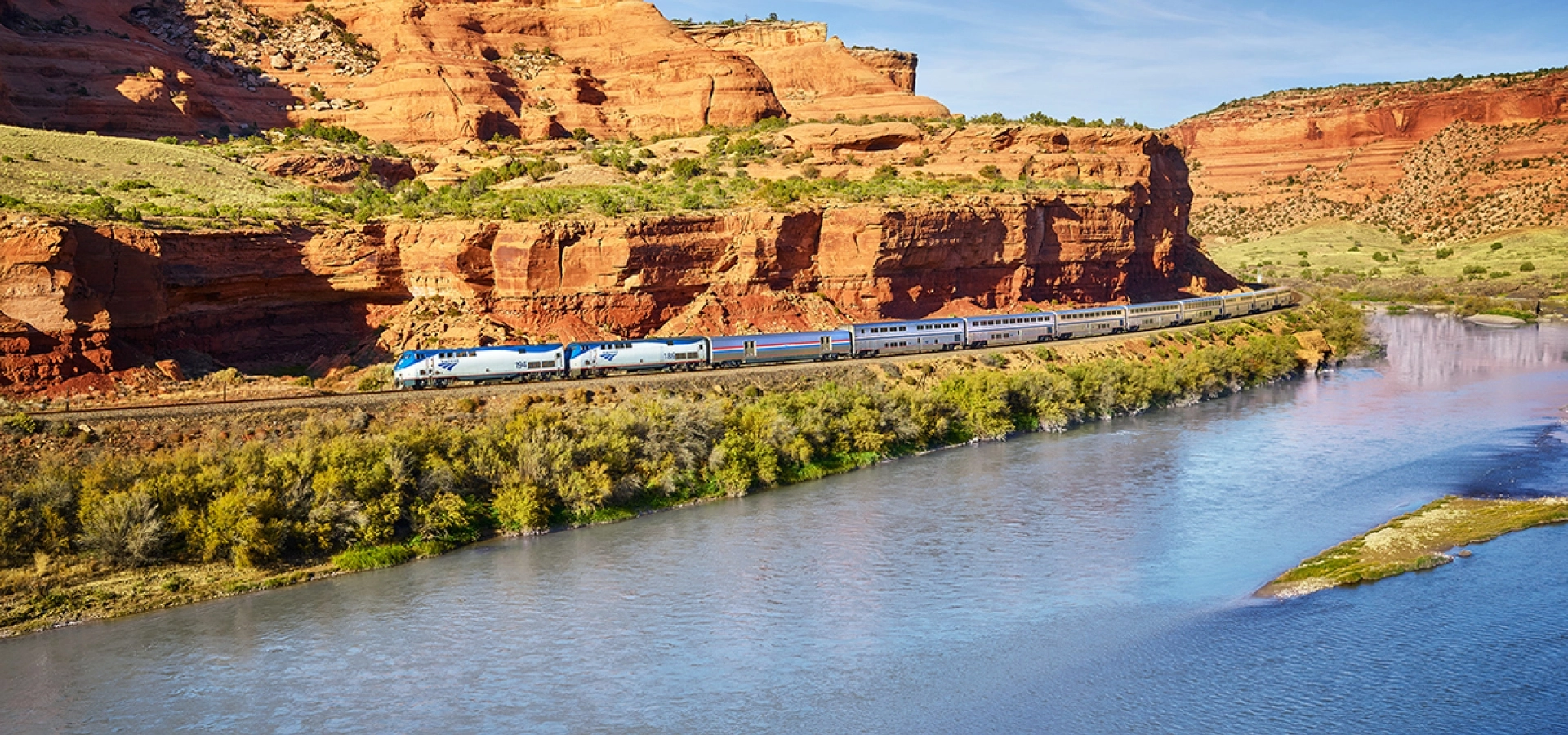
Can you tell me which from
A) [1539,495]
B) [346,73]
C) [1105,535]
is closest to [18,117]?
[346,73]

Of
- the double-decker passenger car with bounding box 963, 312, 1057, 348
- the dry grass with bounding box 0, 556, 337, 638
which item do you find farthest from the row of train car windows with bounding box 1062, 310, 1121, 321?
the dry grass with bounding box 0, 556, 337, 638

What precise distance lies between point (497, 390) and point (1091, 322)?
3204cm

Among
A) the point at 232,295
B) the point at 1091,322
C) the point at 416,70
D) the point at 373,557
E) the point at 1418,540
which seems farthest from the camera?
the point at 416,70

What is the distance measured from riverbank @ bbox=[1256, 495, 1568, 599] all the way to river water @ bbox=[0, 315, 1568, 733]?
49 cm

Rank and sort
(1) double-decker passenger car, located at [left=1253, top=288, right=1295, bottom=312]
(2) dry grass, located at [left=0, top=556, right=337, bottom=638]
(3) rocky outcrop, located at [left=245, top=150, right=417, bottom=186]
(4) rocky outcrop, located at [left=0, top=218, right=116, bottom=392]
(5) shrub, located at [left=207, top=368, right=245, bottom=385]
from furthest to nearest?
(1) double-decker passenger car, located at [left=1253, top=288, right=1295, bottom=312] < (3) rocky outcrop, located at [left=245, top=150, right=417, bottom=186] < (5) shrub, located at [left=207, top=368, right=245, bottom=385] < (4) rocky outcrop, located at [left=0, top=218, right=116, bottom=392] < (2) dry grass, located at [left=0, top=556, right=337, bottom=638]

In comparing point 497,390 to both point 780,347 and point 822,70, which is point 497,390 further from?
point 822,70

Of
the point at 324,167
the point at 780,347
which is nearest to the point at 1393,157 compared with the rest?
the point at 780,347

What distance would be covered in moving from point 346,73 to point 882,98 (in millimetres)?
34676

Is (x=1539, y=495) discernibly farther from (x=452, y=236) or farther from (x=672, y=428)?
(x=452, y=236)

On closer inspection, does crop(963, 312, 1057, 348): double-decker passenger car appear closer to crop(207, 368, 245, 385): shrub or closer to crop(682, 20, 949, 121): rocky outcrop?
crop(682, 20, 949, 121): rocky outcrop

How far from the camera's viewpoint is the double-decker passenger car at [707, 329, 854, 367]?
48.1 meters

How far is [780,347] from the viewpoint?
49.4 metres

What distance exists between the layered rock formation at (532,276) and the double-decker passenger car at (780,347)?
209 inches

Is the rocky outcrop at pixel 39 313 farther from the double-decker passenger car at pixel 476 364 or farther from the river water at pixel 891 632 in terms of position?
the river water at pixel 891 632
